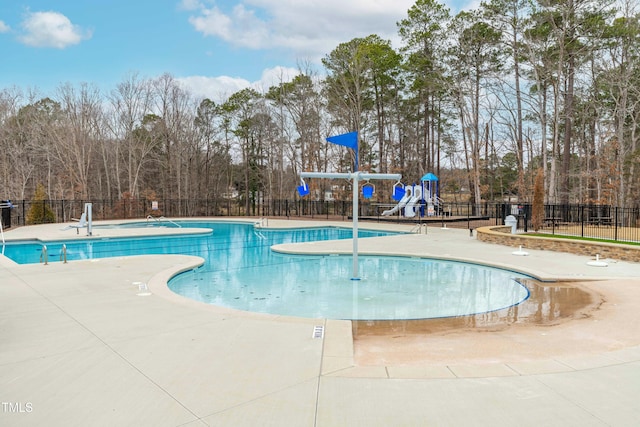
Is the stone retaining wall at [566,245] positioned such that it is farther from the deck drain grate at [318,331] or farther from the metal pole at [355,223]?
the deck drain grate at [318,331]

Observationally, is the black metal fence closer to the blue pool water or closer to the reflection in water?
the blue pool water

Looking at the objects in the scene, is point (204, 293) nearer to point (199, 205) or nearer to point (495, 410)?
point (495, 410)

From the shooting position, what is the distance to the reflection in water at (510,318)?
5.59 meters

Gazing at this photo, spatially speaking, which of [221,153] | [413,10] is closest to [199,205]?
[221,153]

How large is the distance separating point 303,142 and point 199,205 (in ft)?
32.2

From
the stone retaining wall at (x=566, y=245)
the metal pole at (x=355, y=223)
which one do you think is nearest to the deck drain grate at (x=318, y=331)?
the metal pole at (x=355, y=223)

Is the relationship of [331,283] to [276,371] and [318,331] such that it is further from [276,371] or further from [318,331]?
[276,371]

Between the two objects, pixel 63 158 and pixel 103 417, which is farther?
pixel 63 158

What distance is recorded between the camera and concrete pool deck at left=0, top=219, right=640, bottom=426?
2.86 metres

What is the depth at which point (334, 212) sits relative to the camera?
1193 inches

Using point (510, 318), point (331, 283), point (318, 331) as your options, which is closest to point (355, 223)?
point (331, 283)

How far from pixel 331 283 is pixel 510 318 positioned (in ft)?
12.2

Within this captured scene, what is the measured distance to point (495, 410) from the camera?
2.89m

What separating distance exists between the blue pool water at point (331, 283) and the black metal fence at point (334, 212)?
8.37 meters
